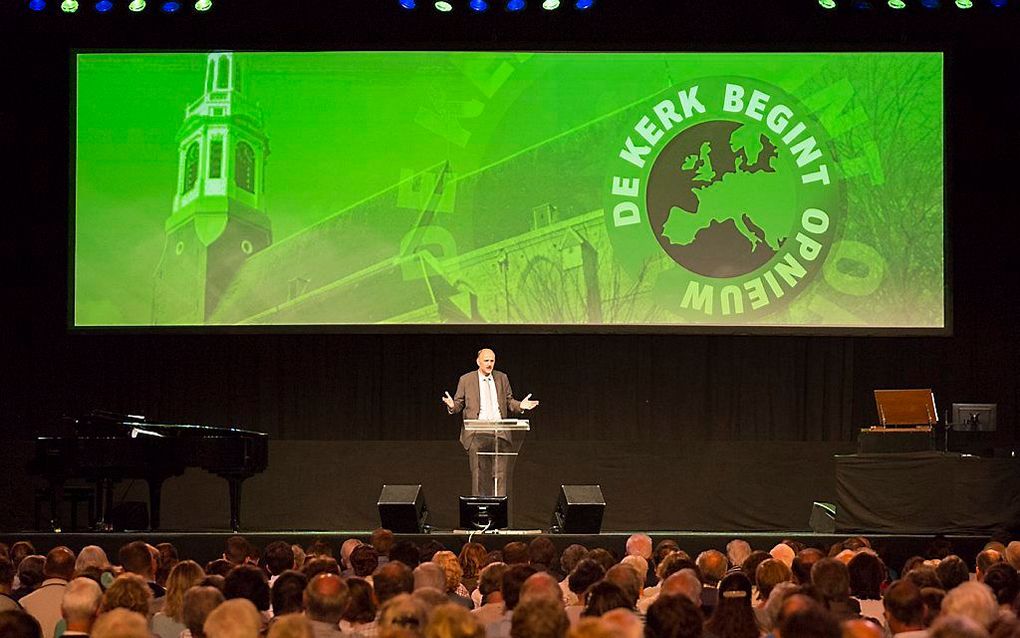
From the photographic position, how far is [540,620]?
4.02 m

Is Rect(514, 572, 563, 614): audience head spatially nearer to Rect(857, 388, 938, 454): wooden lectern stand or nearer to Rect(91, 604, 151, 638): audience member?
Rect(91, 604, 151, 638): audience member

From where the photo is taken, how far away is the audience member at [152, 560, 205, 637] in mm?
5488

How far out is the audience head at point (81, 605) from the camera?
5023mm

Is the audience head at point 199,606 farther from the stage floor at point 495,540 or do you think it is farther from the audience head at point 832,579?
the stage floor at point 495,540

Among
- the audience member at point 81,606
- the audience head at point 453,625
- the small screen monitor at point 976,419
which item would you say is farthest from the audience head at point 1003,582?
the small screen monitor at point 976,419

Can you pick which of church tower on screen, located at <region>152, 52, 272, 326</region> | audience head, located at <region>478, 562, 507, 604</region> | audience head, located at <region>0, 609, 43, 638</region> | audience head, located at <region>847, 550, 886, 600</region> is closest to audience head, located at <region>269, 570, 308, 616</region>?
Answer: audience head, located at <region>478, 562, 507, 604</region>

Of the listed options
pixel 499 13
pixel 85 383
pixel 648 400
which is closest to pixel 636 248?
pixel 648 400

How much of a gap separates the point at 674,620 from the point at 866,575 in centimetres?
255

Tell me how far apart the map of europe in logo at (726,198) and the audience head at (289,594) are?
7.43 m

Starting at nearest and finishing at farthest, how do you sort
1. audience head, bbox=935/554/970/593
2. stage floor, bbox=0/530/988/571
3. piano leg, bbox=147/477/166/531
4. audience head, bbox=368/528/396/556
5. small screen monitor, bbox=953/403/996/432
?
1. audience head, bbox=935/554/970/593
2. audience head, bbox=368/528/396/556
3. stage floor, bbox=0/530/988/571
4. piano leg, bbox=147/477/166/531
5. small screen monitor, bbox=953/403/996/432

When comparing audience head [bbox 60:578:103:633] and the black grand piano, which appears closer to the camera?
audience head [bbox 60:578:103:633]

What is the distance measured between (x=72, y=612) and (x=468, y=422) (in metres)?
5.78

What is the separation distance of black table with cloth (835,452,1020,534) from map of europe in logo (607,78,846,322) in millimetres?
2281

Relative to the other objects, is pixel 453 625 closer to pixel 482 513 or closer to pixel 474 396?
pixel 482 513
